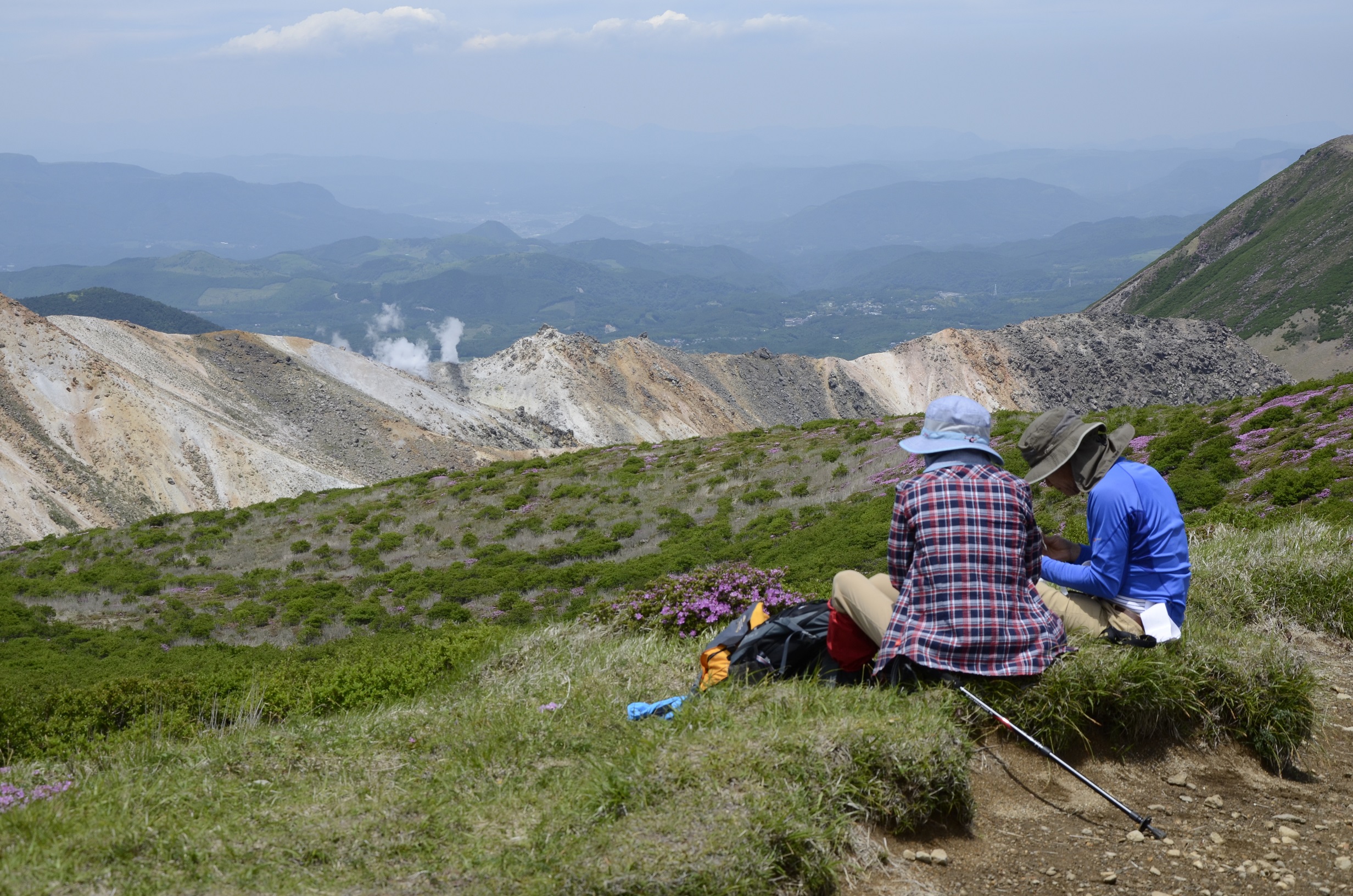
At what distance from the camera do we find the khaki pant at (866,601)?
16.4 ft

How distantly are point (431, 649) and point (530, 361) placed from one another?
58.7 m

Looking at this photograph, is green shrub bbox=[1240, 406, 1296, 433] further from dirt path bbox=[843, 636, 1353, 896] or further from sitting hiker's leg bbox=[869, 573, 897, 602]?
sitting hiker's leg bbox=[869, 573, 897, 602]

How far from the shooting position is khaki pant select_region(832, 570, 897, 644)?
16.4ft

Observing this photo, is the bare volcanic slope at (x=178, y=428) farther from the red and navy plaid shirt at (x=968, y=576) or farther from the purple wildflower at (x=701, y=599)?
the red and navy plaid shirt at (x=968, y=576)

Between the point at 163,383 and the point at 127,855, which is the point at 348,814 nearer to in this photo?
the point at 127,855

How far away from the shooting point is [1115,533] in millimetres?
5094

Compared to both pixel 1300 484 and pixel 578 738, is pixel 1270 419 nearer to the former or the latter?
pixel 1300 484

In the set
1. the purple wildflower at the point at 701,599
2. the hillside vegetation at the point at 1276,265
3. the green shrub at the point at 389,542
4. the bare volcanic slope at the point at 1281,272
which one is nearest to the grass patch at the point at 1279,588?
the purple wildflower at the point at 701,599

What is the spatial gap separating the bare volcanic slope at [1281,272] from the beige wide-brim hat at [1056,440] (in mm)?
99422

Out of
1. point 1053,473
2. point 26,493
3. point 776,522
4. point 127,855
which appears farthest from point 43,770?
point 26,493

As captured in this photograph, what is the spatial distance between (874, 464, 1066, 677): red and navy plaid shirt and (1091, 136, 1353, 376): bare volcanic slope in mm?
100330

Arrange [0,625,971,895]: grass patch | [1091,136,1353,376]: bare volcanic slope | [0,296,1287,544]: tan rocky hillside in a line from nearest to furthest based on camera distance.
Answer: [0,625,971,895]: grass patch
[0,296,1287,544]: tan rocky hillside
[1091,136,1353,376]: bare volcanic slope

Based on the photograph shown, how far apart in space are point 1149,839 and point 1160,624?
4.70ft

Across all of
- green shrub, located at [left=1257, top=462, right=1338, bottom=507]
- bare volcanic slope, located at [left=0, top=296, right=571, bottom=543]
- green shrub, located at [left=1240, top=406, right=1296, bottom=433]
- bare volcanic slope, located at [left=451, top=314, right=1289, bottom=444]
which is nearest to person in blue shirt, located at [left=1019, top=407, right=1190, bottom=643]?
green shrub, located at [left=1257, top=462, right=1338, bottom=507]
